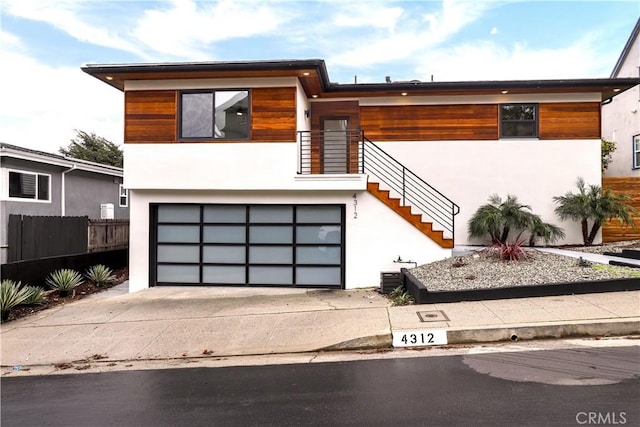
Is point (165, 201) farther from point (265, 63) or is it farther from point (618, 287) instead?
point (618, 287)

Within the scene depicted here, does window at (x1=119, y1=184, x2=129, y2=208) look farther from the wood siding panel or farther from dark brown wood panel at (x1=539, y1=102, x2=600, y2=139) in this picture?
the wood siding panel

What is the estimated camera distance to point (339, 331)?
6.51 meters

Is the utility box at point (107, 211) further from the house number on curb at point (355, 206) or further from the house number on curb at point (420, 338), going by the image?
the house number on curb at point (420, 338)

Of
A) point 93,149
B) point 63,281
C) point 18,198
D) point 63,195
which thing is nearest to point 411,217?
point 63,281

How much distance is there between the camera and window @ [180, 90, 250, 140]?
34.5ft

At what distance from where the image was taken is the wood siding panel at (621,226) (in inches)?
492

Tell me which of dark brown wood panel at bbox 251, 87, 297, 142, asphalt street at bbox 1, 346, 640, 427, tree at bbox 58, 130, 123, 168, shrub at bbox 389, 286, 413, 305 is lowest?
asphalt street at bbox 1, 346, 640, 427

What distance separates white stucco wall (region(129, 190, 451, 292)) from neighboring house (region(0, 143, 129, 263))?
3.41 m

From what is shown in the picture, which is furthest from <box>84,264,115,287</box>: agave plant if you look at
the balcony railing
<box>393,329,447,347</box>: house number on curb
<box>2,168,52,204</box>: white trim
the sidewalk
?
<box>393,329,447,347</box>: house number on curb

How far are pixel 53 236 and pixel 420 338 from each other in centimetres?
1037

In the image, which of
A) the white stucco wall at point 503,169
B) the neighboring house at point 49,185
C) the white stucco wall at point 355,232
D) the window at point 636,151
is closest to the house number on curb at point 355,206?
the white stucco wall at point 355,232

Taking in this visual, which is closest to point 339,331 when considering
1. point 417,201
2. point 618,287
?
point 618,287

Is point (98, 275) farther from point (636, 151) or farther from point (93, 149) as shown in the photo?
point (93, 149)

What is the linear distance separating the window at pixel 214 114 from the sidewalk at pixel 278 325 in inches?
166
